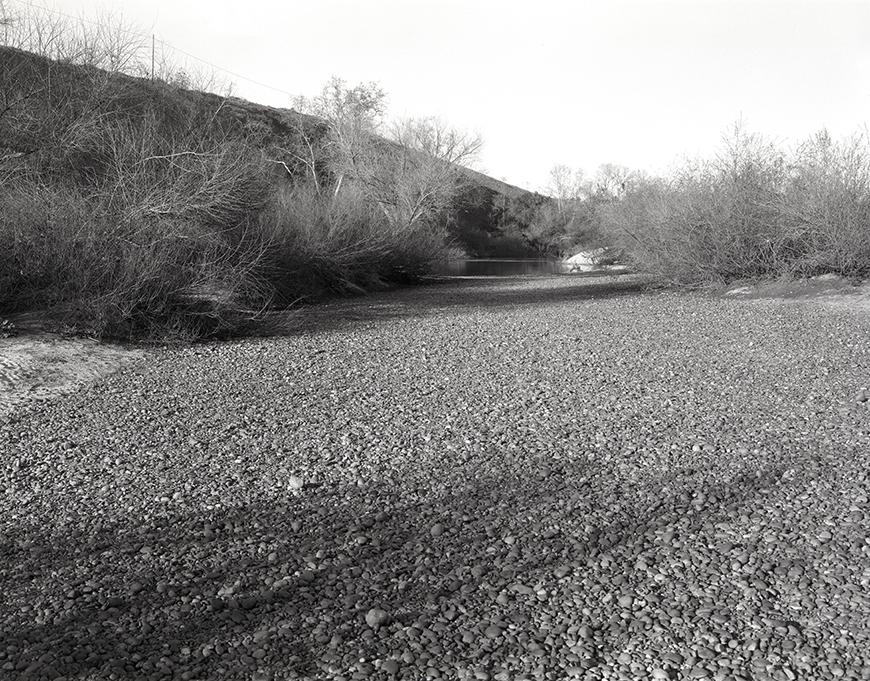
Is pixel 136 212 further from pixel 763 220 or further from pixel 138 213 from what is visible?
pixel 763 220

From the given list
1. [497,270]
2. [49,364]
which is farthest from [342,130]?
[49,364]

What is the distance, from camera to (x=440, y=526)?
15.4 ft

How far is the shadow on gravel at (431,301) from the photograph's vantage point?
49.0 ft

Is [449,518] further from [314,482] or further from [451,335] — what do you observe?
[451,335]

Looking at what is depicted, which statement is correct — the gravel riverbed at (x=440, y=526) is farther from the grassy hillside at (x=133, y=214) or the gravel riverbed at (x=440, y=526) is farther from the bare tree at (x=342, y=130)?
the bare tree at (x=342, y=130)

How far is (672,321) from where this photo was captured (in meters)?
15.5

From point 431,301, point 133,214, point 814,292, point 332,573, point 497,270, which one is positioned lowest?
point 332,573

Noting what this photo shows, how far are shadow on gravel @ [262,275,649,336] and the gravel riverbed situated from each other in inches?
204

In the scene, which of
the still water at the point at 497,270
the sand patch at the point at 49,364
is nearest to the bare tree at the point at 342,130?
the still water at the point at 497,270

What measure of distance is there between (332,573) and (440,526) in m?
0.84

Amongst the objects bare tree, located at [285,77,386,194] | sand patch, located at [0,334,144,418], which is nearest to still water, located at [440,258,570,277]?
bare tree, located at [285,77,386,194]

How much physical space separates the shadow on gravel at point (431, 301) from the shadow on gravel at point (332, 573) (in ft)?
28.9

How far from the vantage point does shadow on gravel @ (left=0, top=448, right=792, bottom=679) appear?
3.31 metres

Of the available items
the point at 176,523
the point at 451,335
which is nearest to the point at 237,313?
the point at 451,335
